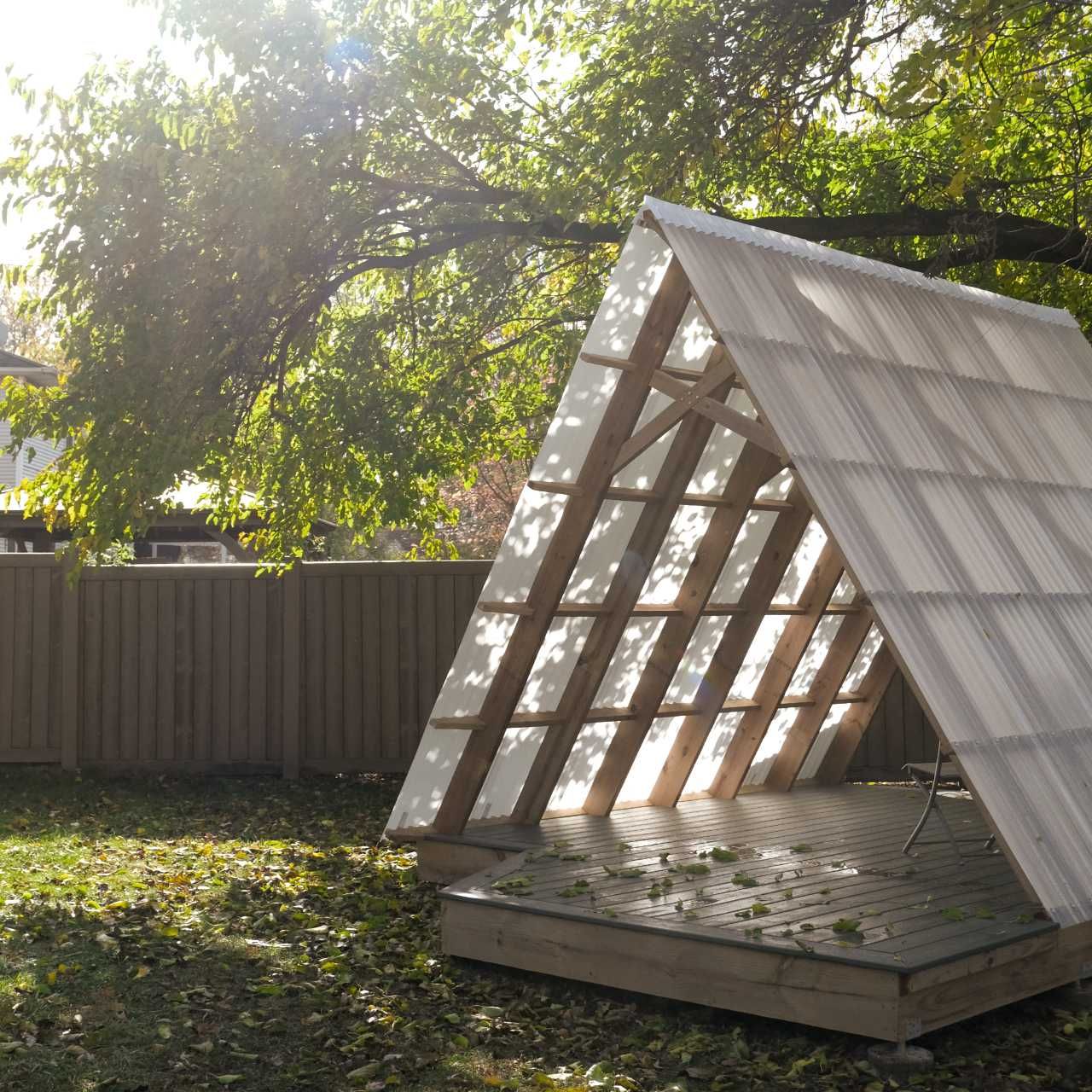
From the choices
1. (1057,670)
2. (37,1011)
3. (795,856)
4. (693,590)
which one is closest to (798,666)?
(693,590)

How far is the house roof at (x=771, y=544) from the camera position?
5863 millimetres

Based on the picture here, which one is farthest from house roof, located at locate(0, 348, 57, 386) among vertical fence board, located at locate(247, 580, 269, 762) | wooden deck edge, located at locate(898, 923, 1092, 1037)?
wooden deck edge, located at locate(898, 923, 1092, 1037)

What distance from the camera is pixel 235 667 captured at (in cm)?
1188

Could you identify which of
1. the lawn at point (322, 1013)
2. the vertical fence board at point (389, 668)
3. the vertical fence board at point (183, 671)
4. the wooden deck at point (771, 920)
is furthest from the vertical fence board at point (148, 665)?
the wooden deck at point (771, 920)

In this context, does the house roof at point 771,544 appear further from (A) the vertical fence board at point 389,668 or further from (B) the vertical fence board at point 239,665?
(B) the vertical fence board at point 239,665

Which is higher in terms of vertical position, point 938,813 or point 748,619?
point 748,619

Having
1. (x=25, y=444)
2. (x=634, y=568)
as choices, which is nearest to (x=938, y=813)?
(x=634, y=568)

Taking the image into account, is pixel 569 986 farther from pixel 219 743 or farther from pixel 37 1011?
pixel 219 743

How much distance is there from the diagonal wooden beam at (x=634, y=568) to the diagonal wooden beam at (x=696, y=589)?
0.42m

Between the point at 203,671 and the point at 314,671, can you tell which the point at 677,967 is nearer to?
the point at 314,671

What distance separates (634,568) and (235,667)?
214 inches

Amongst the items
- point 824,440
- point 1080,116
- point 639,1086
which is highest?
point 1080,116

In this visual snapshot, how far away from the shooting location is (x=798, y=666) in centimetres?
931

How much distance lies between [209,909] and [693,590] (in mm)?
3195
